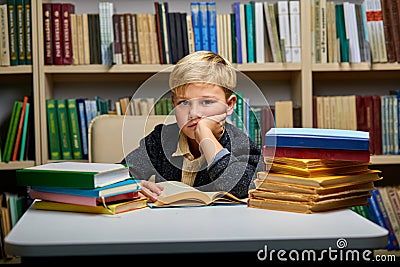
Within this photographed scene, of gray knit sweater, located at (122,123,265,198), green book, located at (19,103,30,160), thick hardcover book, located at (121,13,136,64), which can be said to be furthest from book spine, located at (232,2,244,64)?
gray knit sweater, located at (122,123,265,198)

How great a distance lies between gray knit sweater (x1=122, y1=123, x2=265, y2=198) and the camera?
4.17 ft

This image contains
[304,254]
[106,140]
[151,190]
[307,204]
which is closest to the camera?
[304,254]

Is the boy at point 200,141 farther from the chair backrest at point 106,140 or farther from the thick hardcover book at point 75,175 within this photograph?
the chair backrest at point 106,140

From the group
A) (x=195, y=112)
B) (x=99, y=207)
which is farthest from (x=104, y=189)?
(x=195, y=112)

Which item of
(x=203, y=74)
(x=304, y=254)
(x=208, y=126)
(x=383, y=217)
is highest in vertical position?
(x=203, y=74)

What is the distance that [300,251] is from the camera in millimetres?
997

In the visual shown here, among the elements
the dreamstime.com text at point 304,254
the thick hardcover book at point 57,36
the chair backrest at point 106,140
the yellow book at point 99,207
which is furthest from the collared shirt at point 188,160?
the thick hardcover book at point 57,36

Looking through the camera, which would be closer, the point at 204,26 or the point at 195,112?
the point at 195,112

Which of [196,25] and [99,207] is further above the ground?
[196,25]

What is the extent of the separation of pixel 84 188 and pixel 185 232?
282 millimetres

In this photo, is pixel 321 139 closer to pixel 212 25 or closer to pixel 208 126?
pixel 208 126

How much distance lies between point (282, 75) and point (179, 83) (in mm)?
1611

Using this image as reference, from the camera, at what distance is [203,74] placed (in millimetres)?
1234

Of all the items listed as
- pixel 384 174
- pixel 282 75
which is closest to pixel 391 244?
pixel 384 174
